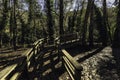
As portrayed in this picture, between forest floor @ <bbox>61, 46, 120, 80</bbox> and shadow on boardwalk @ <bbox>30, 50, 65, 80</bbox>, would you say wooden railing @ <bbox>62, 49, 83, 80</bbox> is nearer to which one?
forest floor @ <bbox>61, 46, 120, 80</bbox>

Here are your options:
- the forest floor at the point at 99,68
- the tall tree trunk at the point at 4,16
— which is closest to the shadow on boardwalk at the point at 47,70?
the forest floor at the point at 99,68

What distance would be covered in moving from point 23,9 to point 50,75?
128 ft

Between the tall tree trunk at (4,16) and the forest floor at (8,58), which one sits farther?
the tall tree trunk at (4,16)

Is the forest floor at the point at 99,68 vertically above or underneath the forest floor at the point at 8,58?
above

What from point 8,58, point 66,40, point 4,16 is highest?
point 4,16

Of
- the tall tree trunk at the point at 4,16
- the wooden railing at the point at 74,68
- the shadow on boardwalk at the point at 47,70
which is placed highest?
the tall tree trunk at the point at 4,16

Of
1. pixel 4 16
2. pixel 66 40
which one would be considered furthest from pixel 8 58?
pixel 4 16

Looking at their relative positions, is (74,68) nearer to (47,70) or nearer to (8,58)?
(47,70)

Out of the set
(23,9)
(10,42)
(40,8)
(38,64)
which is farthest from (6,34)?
(38,64)

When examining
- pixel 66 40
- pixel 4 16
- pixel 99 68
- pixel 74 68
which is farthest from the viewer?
pixel 4 16

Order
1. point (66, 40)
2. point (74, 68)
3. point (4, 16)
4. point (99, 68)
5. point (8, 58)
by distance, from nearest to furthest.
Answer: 1. point (74, 68)
2. point (99, 68)
3. point (8, 58)
4. point (66, 40)
5. point (4, 16)

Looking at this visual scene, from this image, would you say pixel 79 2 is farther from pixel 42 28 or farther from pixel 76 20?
pixel 42 28

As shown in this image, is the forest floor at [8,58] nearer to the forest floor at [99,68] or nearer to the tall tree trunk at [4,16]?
the forest floor at [99,68]

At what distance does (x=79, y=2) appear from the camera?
178ft
